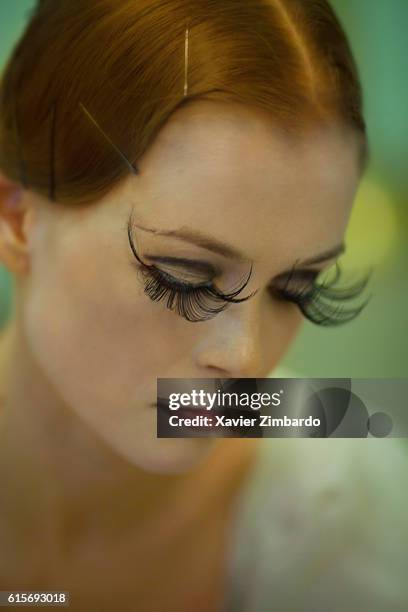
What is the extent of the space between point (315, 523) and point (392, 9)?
119 centimetres

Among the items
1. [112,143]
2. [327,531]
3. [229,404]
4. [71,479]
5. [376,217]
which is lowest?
[327,531]

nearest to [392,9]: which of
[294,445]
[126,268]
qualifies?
[126,268]

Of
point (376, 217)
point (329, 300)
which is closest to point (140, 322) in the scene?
point (329, 300)

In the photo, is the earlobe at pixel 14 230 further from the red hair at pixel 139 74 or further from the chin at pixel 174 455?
the chin at pixel 174 455

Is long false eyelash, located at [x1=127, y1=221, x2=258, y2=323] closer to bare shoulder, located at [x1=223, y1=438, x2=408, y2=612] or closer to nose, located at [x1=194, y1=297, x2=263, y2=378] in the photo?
nose, located at [x1=194, y1=297, x2=263, y2=378]

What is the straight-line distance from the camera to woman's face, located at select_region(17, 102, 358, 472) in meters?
1.55

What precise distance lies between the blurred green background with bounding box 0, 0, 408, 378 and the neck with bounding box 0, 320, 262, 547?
23cm

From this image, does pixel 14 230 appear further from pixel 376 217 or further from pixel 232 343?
pixel 376 217

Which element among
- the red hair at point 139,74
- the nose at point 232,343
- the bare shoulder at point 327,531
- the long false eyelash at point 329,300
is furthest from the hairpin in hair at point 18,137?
the bare shoulder at point 327,531

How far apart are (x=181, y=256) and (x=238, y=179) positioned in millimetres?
203

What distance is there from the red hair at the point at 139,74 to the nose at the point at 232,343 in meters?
0.37

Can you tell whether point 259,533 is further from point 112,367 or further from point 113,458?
point 112,367

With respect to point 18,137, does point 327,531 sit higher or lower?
lower

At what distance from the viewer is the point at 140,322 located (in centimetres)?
160
